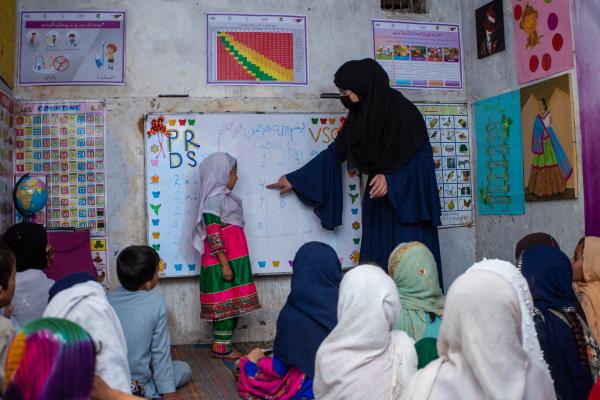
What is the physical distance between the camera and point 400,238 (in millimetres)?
3766

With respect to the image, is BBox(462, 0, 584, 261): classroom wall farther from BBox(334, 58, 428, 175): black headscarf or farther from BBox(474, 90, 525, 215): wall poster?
BBox(334, 58, 428, 175): black headscarf

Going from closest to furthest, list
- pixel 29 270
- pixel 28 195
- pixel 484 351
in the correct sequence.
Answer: pixel 484 351
pixel 29 270
pixel 28 195

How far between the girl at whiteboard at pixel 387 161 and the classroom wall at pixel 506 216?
1.81ft

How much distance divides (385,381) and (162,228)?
2.55 m

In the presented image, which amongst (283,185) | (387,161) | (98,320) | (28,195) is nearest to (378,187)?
(387,161)

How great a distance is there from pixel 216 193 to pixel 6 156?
4.26 ft

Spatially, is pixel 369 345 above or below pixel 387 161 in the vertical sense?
below

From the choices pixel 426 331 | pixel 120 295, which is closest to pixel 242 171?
pixel 120 295

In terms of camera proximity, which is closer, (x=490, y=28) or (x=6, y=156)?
(x=6, y=156)

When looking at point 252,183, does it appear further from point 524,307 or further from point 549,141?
point 524,307

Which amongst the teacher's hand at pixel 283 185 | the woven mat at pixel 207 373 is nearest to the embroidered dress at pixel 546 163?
the teacher's hand at pixel 283 185

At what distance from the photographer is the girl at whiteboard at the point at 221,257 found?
146 inches

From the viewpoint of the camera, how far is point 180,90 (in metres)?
4.05

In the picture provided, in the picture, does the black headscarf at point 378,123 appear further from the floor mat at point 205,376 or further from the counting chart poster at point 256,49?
the floor mat at point 205,376
